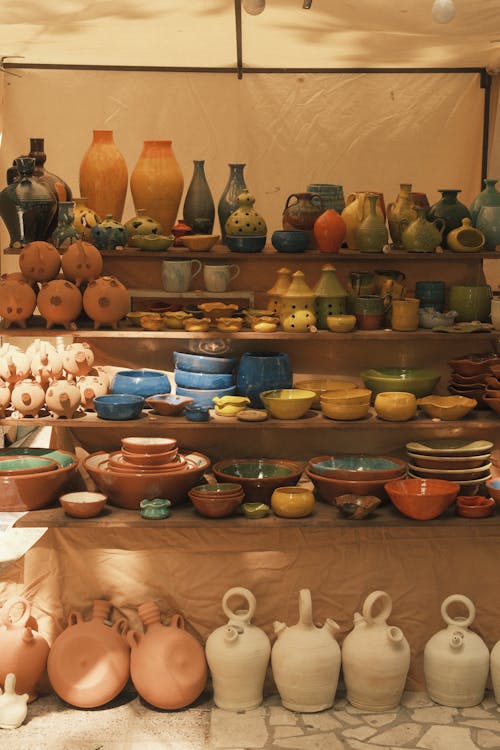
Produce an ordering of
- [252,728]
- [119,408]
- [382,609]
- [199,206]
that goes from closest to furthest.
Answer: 1. [252,728]
2. [382,609]
3. [119,408]
4. [199,206]

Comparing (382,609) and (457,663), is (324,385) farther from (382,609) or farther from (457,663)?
(457,663)

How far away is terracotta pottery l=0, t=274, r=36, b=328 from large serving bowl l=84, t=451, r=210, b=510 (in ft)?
2.18

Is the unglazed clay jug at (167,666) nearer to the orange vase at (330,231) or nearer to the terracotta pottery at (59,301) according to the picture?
the terracotta pottery at (59,301)

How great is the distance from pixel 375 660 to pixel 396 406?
→ 39.1 inches

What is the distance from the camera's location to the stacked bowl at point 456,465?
440 cm

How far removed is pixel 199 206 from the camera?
15.9 ft

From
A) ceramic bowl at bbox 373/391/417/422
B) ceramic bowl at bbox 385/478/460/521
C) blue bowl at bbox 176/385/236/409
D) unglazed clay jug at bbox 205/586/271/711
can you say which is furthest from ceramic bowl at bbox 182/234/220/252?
unglazed clay jug at bbox 205/586/271/711

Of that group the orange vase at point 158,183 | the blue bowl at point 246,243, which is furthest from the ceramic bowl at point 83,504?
the orange vase at point 158,183

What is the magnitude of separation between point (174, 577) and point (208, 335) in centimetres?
98

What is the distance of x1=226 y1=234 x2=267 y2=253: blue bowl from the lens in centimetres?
462

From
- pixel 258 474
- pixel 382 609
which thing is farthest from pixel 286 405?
pixel 382 609

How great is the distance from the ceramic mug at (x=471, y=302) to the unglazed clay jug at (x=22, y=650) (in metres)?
2.16

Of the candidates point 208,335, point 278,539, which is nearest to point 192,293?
point 208,335

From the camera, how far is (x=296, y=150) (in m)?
6.11
